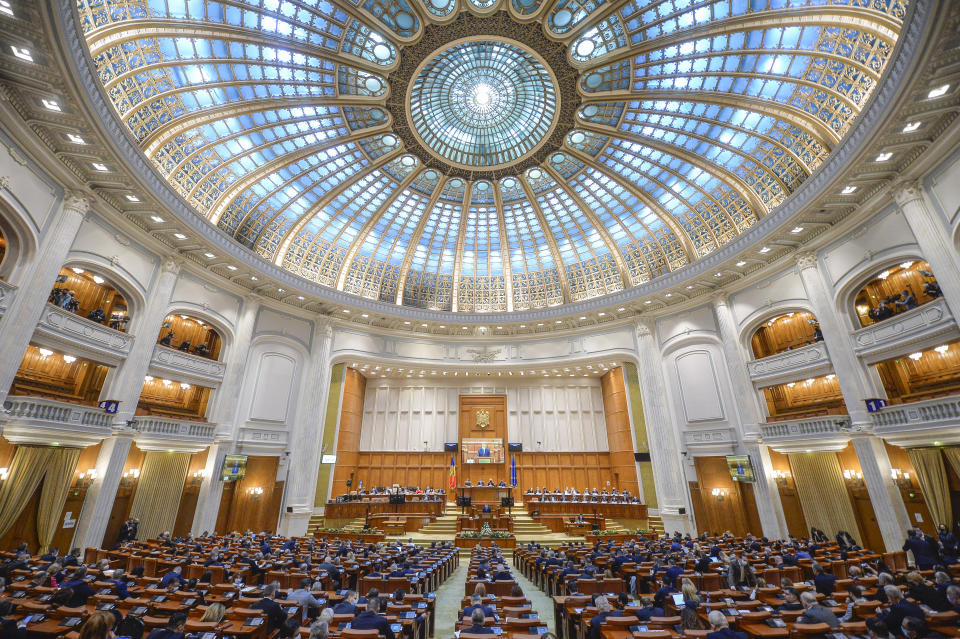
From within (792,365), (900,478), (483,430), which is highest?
(792,365)

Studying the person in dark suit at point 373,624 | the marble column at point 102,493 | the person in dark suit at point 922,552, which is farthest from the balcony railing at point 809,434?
the marble column at point 102,493

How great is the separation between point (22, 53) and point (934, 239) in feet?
79.6

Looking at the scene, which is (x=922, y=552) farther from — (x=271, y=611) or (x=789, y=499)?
(x=271, y=611)

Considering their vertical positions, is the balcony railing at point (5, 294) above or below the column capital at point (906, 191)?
below

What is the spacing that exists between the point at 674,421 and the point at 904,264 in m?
11.0

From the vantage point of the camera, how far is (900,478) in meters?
13.0

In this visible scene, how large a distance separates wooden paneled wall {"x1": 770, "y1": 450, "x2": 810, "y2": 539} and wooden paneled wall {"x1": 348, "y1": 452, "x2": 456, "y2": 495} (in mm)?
17808

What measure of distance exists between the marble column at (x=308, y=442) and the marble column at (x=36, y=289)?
11.1 meters

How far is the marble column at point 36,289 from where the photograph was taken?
10.7 metres

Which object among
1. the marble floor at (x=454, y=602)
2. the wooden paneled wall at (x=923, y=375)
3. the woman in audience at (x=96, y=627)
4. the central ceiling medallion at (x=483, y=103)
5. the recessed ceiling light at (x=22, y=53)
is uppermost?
the central ceiling medallion at (x=483, y=103)

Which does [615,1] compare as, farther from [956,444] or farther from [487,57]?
[956,444]

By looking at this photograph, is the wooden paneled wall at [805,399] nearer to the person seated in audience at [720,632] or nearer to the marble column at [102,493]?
the person seated in audience at [720,632]

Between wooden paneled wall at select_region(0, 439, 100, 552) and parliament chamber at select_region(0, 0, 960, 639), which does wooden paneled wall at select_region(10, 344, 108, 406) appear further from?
wooden paneled wall at select_region(0, 439, 100, 552)

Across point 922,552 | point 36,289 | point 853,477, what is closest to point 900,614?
point 922,552
